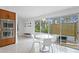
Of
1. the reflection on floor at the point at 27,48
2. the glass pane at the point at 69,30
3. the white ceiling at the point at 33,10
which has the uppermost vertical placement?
the white ceiling at the point at 33,10

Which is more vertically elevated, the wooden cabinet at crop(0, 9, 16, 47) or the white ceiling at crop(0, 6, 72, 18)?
the white ceiling at crop(0, 6, 72, 18)

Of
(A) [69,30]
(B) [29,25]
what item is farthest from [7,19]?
(A) [69,30]

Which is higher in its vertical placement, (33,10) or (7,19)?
(33,10)

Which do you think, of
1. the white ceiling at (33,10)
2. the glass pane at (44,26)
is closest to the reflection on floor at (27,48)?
the glass pane at (44,26)

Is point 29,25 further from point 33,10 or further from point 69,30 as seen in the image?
point 69,30

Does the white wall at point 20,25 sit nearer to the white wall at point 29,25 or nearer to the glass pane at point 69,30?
the white wall at point 29,25

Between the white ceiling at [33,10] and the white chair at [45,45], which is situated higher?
the white ceiling at [33,10]

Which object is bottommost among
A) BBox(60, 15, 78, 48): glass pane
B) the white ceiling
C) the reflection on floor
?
the reflection on floor

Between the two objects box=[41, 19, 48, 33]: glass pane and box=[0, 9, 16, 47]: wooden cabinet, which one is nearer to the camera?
box=[0, 9, 16, 47]: wooden cabinet

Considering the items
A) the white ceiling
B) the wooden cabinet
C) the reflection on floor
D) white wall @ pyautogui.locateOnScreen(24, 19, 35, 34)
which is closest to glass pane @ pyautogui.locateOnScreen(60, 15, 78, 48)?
the reflection on floor

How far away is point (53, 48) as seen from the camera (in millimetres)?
2418

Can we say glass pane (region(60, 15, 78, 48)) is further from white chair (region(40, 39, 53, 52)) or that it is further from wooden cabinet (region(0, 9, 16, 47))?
wooden cabinet (region(0, 9, 16, 47))

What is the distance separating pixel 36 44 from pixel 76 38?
82 centimetres
